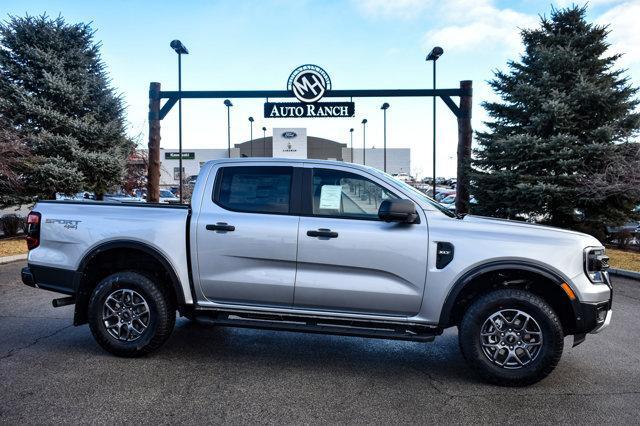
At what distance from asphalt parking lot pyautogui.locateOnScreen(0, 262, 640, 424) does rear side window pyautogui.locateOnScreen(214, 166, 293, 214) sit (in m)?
1.53

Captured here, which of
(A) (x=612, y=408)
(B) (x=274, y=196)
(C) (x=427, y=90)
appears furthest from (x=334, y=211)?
(C) (x=427, y=90)

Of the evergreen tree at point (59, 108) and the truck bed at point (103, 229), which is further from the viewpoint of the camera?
the evergreen tree at point (59, 108)

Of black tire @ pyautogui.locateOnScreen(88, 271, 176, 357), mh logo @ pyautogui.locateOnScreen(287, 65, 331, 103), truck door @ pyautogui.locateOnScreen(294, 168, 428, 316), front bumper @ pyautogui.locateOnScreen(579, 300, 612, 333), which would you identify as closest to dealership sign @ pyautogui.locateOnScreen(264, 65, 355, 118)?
mh logo @ pyautogui.locateOnScreen(287, 65, 331, 103)

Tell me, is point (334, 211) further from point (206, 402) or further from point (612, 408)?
point (612, 408)

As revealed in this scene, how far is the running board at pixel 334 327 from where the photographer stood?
4.25m

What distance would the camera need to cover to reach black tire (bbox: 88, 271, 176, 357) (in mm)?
4664

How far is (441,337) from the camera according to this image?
18.7 feet

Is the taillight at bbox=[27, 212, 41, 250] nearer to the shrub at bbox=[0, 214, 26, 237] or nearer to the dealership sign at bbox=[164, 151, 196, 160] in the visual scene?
the shrub at bbox=[0, 214, 26, 237]

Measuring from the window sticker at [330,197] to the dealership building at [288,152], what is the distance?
53.9m

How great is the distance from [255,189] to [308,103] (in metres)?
9.80

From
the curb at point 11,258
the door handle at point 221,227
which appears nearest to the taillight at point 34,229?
the door handle at point 221,227

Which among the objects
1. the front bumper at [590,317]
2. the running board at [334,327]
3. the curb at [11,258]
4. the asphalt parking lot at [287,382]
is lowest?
the asphalt parking lot at [287,382]

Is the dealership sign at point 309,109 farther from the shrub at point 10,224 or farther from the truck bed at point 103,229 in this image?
the truck bed at point 103,229

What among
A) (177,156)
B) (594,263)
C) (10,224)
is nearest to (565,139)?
(594,263)
